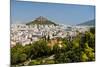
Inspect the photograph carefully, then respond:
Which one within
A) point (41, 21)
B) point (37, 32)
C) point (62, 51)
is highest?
point (41, 21)

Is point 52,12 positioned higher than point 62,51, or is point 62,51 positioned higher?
point 52,12

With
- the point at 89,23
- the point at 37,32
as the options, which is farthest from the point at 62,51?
the point at 89,23

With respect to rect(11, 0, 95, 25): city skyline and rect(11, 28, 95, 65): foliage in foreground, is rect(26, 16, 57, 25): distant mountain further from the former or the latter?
rect(11, 28, 95, 65): foliage in foreground

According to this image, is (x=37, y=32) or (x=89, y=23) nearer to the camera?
(x=37, y=32)

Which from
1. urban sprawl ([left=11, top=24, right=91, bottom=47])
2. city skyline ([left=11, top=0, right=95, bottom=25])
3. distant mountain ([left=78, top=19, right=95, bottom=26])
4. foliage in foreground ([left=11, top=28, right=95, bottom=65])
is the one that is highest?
city skyline ([left=11, top=0, right=95, bottom=25])

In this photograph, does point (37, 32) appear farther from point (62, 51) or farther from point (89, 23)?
point (89, 23)

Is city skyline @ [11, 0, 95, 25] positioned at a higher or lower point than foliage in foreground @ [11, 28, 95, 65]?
higher

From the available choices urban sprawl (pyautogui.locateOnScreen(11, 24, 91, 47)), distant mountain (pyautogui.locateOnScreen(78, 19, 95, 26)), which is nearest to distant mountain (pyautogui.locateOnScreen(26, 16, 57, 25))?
urban sprawl (pyautogui.locateOnScreen(11, 24, 91, 47))

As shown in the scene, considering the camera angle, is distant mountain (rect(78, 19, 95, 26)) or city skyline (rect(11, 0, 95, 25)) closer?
city skyline (rect(11, 0, 95, 25))

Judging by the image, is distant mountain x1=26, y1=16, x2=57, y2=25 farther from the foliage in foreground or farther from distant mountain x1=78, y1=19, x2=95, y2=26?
distant mountain x1=78, y1=19, x2=95, y2=26

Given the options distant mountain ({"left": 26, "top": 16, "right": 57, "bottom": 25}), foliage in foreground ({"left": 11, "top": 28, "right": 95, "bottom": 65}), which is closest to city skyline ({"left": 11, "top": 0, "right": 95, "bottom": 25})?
distant mountain ({"left": 26, "top": 16, "right": 57, "bottom": 25})
